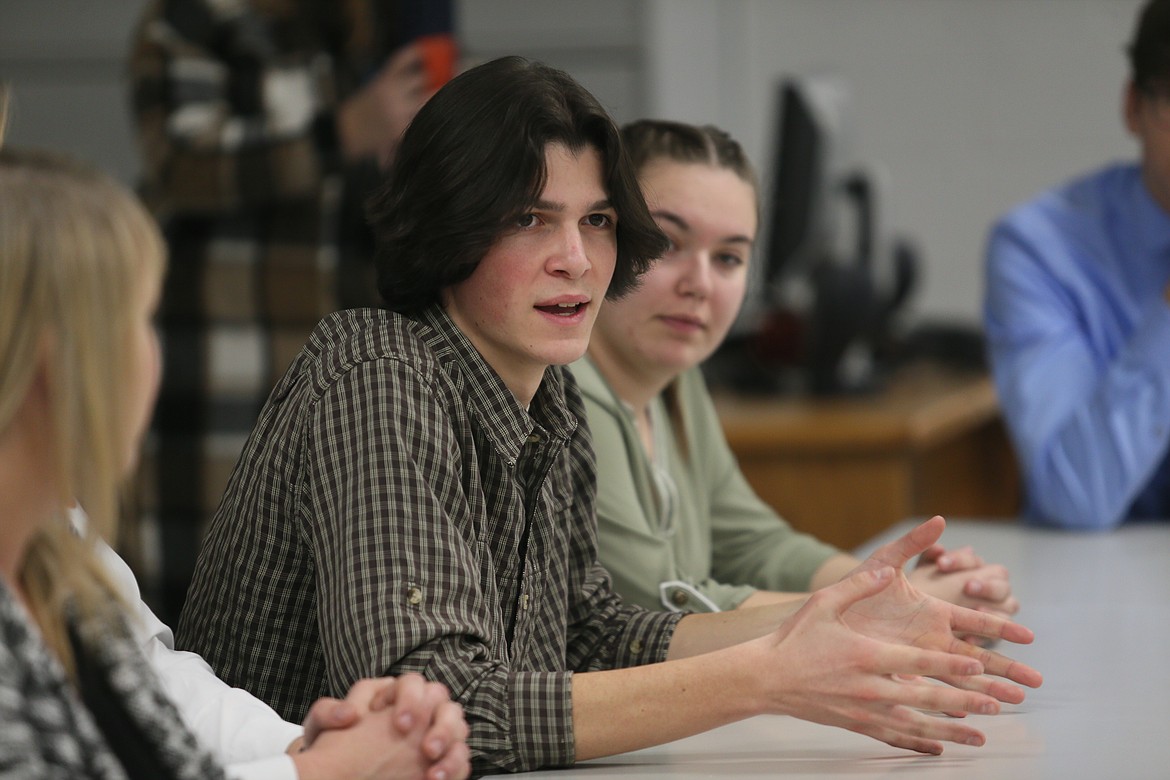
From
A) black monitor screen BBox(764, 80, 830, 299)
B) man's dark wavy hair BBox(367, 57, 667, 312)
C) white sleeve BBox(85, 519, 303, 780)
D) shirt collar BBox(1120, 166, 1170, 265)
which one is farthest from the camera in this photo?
black monitor screen BBox(764, 80, 830, 299)

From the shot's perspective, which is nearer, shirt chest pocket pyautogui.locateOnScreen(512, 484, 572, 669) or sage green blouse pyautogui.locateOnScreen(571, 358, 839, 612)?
shirt chest pocket pyautogui.locateOnScreen(512, 484, 572, 669)

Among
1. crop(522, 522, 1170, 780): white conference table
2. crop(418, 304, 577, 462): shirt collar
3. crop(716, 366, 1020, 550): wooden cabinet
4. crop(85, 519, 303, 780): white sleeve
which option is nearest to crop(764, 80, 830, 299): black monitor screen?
crop(716, 366, 1020, 550): wooden cabinet

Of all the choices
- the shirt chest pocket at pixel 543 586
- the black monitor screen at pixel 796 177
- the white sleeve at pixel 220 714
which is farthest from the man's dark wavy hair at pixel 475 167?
the black monitor screen at pixel 796 177

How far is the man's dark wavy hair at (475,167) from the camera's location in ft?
3.36

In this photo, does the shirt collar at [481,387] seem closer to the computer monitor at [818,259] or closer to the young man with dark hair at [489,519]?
the young man with dark hair at [489,519]

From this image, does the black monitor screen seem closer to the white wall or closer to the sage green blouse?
the white wall

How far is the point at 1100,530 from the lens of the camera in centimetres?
196

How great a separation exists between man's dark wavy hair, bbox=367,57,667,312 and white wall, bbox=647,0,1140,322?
2.95 metres

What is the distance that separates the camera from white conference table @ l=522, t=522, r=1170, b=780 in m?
0.94

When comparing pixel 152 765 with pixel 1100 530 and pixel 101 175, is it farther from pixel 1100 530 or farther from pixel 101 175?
pixel 1100 530

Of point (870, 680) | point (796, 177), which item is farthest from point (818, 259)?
point (870, 680)

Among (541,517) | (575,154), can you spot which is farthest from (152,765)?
(575,154)

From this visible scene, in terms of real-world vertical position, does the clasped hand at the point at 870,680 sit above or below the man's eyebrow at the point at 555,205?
below

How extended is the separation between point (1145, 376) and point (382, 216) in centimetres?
127
